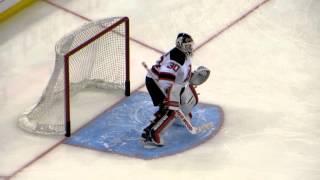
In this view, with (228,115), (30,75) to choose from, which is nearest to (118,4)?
(30,75)

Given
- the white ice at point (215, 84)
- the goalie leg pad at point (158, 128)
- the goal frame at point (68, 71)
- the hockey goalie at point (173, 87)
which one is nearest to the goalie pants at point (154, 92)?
the hockey goalie at point (173, 87)

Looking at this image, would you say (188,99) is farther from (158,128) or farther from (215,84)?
(215,84)

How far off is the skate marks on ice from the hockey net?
17 cm

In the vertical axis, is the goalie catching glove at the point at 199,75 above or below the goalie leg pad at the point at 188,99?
above

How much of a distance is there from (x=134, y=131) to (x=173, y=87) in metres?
0.61

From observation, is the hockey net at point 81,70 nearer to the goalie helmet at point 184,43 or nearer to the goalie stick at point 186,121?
the goalie stick at point 186,121

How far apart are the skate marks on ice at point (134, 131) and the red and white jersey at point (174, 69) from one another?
496 mm

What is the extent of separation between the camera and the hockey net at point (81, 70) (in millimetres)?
8680

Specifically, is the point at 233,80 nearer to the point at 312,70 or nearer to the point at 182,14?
the point at 312,70

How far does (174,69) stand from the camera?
27.1 feet

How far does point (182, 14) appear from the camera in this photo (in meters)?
10.7

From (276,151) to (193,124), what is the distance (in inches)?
27.7

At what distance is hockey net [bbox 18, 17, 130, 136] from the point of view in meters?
8.68

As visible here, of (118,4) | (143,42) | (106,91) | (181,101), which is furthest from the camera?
(118,4)
